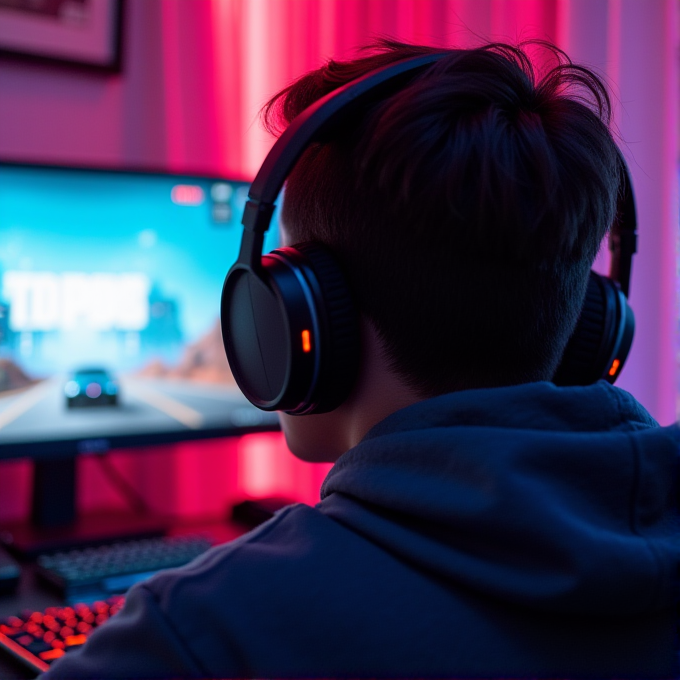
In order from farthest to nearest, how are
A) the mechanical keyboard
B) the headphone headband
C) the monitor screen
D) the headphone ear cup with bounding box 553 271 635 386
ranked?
the monitor screen
the mechanical keyboard
the headphone ear cup with bounding box 553 271 635 386
the headphone headband

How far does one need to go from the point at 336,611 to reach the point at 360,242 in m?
0.26

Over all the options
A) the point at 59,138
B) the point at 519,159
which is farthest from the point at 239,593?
the point at 59,138

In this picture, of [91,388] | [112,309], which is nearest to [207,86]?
[112,309]

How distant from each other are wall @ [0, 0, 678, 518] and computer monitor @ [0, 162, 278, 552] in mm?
121

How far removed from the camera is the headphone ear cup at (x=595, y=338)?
60 cm

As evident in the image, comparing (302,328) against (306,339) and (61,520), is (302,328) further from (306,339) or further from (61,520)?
(61,520)

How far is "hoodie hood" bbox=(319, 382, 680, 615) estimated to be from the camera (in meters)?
0.40

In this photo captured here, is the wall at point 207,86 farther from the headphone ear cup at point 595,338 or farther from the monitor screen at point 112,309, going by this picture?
the headphone ear cup at point 595,338

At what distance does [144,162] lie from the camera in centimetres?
143

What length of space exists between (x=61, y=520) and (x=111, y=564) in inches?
12.1

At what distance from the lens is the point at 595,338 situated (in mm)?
604

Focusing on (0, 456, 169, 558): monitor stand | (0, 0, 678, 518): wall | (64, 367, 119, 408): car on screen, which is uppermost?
(0, 0, 678, 518): wall

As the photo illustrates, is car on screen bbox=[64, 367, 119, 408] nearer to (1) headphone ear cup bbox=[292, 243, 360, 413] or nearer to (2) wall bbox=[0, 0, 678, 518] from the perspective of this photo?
(2) wall bbox=[0, 0, 678, 518]

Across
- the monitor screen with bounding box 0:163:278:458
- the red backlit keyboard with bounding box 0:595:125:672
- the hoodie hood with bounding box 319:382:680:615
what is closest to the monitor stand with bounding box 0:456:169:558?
the monitor screen with bounding box 0:163:278:458
